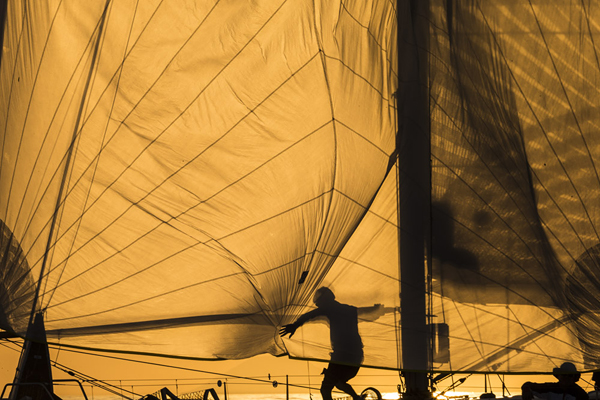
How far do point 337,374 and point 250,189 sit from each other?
1.24 metres

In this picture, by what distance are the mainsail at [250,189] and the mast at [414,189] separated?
1.5 inches

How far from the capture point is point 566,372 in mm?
4973

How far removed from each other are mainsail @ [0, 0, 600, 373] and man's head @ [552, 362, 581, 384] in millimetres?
46

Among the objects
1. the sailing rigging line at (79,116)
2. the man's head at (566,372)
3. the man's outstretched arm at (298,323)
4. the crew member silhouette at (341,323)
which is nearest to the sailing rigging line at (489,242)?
the man's head at (566,372)

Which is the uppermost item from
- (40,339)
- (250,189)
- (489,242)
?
(250,189)

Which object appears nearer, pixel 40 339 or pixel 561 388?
pixel 40 339

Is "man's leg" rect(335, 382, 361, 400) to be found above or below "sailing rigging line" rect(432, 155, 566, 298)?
below

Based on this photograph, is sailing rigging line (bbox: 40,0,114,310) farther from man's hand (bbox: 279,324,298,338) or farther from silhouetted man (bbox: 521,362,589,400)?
silhouetted man (bbox: 521,362,589,400)

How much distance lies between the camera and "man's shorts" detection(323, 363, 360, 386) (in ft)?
16.1

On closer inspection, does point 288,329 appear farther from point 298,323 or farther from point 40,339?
point 40,339

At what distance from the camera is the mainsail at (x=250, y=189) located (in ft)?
14.7

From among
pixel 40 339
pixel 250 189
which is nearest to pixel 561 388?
pixel 250 189

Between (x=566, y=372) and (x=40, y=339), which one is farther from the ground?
(x=40, y=339)

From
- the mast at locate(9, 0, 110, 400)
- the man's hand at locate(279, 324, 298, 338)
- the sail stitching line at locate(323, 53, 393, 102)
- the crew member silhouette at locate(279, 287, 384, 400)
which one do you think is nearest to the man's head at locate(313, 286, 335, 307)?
the crew member silhouette at locate(279, 287, 384, 400)
